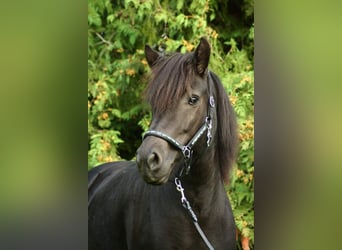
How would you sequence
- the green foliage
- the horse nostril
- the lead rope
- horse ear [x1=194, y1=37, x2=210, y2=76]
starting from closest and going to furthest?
the horse nostril
horse ear [x1=194, y1=37, x2=210, y2=76]
the lead rope
the green foliage

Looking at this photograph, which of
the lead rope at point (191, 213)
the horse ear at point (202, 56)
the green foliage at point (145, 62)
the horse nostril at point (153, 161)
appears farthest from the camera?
the green foliage at point (145, 62)

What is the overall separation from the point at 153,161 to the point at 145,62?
3.97 feet

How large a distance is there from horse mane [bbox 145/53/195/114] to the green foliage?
0.43 meters

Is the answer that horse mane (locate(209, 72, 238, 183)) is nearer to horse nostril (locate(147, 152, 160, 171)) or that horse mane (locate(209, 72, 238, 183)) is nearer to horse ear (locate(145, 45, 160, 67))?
horse ear (locate(145, 45, 160, 67))

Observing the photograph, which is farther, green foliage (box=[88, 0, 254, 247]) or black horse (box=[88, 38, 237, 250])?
green foliage (box=[88, 0, 254, 247])

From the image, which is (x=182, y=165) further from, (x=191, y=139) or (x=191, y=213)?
(x=191, y=213)

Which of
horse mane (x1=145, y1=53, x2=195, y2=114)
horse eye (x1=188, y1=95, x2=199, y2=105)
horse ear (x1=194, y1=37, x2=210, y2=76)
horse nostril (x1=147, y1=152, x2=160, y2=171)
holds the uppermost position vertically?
horse ear (x1=194, y1=37, x2=210, y2=76)

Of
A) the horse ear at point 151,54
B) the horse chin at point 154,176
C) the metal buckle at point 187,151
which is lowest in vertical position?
the horse chin at point 154,176

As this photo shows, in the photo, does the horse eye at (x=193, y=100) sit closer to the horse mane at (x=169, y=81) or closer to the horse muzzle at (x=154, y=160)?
the horse mane at (x=169, y=81)

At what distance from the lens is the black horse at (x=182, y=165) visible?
4.40 ft

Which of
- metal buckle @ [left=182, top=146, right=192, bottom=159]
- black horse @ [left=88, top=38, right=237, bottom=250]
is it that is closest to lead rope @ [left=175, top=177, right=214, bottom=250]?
black horse @ [left=88, top=38, right=237, bottom=250]

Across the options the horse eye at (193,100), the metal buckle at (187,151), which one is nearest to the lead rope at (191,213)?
the metal buckle at (187,151)

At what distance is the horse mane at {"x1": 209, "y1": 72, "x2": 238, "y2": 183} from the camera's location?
156 cm

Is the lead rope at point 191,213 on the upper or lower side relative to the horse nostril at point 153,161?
lower
